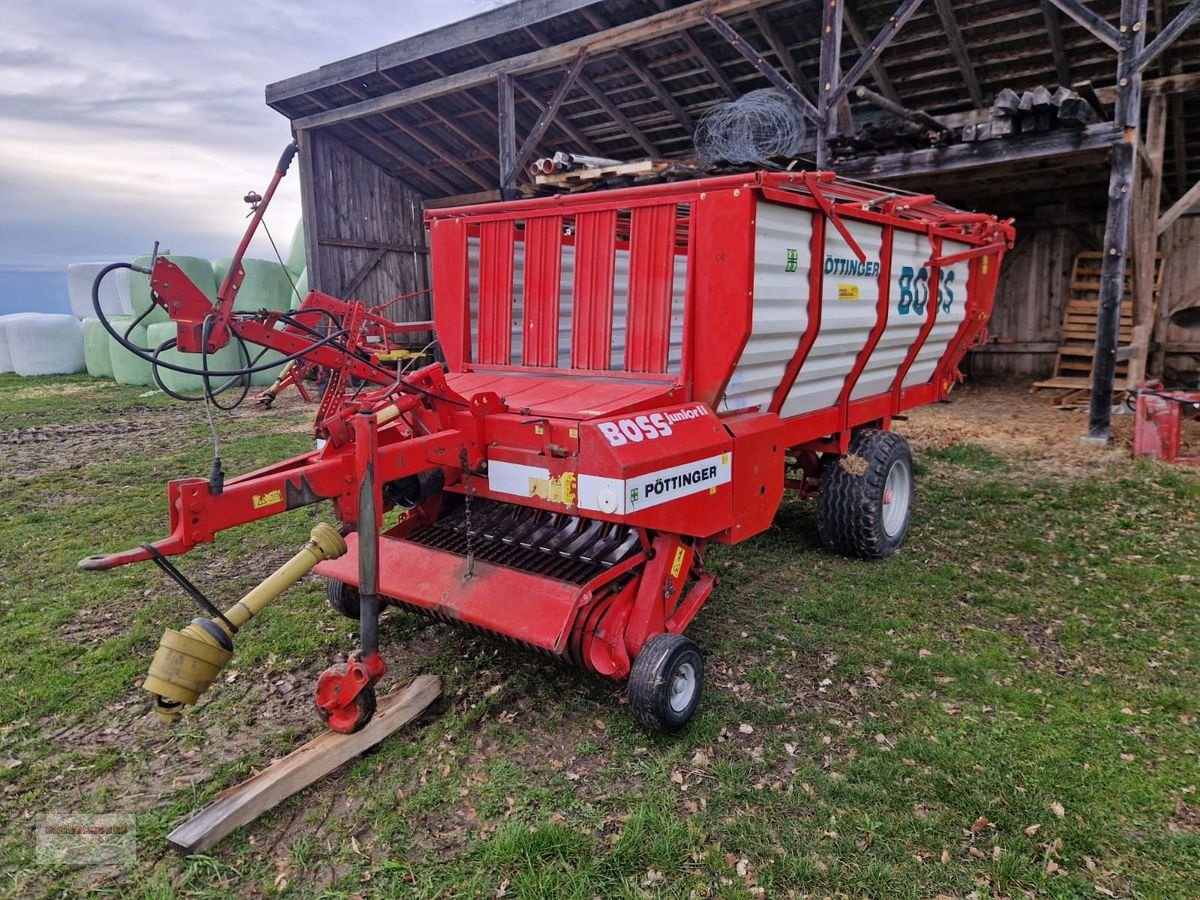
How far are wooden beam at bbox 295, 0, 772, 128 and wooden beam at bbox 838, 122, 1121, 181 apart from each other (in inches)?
81.4

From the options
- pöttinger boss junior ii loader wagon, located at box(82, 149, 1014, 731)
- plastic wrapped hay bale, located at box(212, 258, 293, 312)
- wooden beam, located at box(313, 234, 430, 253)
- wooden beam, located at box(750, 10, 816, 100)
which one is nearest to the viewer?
pöttinger boss junior ii loader wagon, located at box(82, 149, 1014, 731)

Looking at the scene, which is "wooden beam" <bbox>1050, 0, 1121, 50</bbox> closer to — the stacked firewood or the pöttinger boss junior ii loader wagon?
the stacked firewood

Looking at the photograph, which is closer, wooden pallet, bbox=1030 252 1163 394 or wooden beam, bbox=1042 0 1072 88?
wooden beam, bbox=1042 0 1072 88

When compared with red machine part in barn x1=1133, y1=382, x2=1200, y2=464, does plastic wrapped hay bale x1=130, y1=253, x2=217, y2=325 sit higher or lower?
higher

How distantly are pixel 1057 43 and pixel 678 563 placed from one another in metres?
8.26

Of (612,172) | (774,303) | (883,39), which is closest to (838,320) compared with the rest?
(774,303)

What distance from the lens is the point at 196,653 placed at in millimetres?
2318

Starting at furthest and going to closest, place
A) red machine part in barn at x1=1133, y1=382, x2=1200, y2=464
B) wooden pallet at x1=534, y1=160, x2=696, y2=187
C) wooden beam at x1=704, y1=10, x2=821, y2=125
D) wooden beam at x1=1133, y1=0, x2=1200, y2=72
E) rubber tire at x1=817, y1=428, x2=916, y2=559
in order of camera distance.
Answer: wooden beam at x1=704, y1=10, x2=821, y2=125 → red machine part in barn at x1=1133, y1=382, x2=1200, y2=464 → wooden beam at x1=1133, y1=0, x2=1200, y2=72 → wooden pallet at x1=534, y1=160, x2=696, y2=187 → rubber tire at x1=817, y1=428, x2=916, y2=559

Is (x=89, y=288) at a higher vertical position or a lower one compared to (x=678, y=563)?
higher

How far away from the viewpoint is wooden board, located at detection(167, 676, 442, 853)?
245 centimetres

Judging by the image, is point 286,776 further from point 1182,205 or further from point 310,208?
point 310,208

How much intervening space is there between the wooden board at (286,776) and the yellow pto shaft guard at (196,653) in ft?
1.20

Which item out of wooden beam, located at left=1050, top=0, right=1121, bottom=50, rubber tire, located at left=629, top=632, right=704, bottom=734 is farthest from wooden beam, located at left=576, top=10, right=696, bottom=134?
rubber tire, located at left=629, top=632, right=704, bottom=734

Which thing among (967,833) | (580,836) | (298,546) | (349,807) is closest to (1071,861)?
(967,833)
